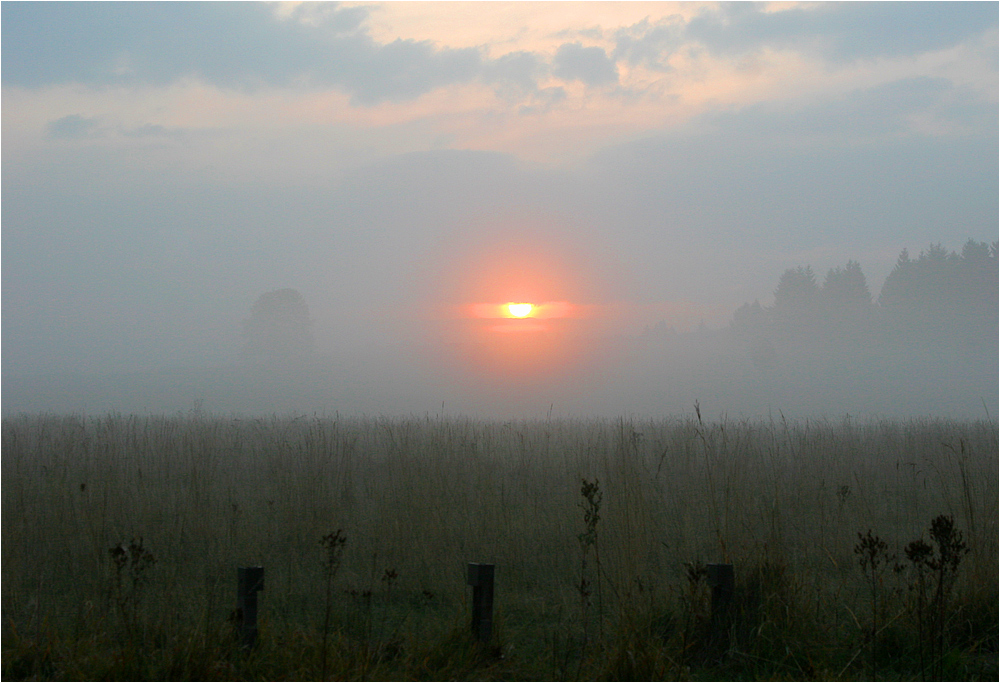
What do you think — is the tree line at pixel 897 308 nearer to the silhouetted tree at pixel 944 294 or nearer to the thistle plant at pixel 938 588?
the silhouetted tree at pixel 944 294

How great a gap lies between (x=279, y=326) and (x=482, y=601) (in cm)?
7764

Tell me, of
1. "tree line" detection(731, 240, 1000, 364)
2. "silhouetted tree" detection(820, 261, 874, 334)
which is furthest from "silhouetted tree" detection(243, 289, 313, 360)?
"silhouetted tree" detection(820, 261, 874, 334)

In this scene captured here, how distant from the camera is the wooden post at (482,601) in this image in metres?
3.38

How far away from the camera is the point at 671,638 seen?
3.48 meters

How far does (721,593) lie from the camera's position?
3.54 m

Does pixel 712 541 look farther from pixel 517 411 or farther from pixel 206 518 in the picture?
pixel 517 411

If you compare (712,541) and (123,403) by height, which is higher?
(123,403)

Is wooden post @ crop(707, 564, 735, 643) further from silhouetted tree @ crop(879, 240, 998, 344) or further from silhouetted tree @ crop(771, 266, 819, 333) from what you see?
silhouetted tree @ crop(771, 266, 819, 333)

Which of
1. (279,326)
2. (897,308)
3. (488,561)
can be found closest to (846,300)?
(897,308)

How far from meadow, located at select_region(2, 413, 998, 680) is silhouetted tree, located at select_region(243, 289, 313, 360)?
71120 mm

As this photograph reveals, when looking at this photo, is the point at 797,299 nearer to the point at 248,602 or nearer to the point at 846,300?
the point at 846,300

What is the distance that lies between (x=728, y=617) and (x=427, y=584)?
6.20 feet

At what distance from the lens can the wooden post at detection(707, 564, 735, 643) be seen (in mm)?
3529

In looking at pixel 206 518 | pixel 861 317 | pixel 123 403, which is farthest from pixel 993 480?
pixel 861 317
